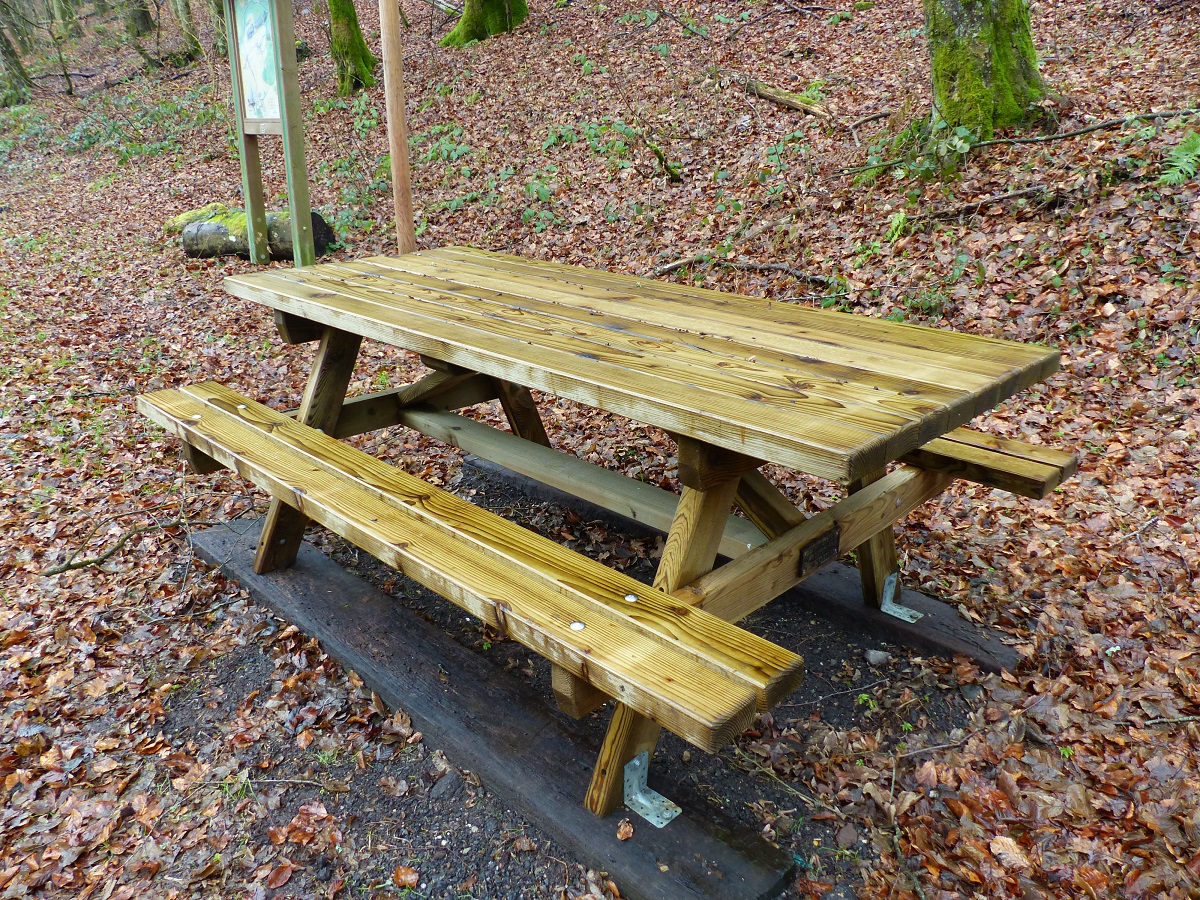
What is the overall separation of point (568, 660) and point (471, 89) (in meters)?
11.0

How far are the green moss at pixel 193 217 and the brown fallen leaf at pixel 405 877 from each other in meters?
8.10

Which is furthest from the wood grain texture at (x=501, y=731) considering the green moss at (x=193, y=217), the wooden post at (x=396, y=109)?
the green moss at (x=193, y=217)

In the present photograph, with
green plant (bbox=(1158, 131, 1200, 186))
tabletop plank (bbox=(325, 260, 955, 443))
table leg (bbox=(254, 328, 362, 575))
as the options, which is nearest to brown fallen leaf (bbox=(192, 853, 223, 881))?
table leg (bbox=(254, 328, 362, 575))

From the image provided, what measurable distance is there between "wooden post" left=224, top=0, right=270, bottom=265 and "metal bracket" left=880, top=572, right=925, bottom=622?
5.36 meters

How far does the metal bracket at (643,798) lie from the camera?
217 centimetres

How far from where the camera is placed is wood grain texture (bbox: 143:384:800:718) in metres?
1.72

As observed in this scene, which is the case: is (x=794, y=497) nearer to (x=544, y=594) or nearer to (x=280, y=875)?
(x=544, y=594)

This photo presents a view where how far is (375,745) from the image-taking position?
8.65 feet

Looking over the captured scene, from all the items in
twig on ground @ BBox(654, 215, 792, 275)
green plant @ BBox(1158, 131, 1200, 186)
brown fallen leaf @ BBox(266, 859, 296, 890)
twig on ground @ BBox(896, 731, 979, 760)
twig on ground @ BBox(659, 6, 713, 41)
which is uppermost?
twig on ground @ BBox(659, 6, 713, 41)

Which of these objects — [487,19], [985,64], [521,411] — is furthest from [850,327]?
[487,19]

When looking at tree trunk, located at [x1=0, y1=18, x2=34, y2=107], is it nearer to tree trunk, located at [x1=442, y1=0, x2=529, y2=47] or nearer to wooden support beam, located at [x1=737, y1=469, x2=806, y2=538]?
tree trunk, located at [x1=442, y1=0, x2=529, y2=47]

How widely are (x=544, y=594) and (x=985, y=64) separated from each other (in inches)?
232

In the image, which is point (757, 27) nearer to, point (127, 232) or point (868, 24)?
point (868, 24)

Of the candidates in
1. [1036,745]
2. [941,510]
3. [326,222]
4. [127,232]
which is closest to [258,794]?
[1036,745]
